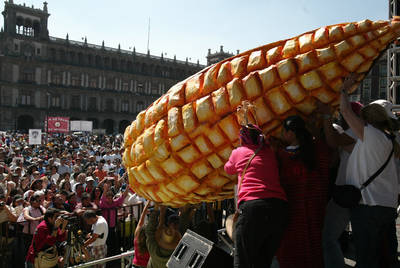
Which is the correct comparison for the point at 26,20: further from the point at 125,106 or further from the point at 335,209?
the point at 335,209

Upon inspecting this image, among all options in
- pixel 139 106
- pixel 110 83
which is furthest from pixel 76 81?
pixel 139 106

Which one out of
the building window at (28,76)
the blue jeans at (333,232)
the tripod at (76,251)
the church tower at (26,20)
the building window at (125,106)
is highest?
the church tower at (26,20)

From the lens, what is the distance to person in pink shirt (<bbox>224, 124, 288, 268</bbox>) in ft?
7.35

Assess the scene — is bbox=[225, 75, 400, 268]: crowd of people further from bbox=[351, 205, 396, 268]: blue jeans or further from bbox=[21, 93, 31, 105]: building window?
bbox=[21, 93, 31, 105]: building window

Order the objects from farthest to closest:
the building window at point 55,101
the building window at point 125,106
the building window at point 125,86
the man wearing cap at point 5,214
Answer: the building window at point 125,86, the building window at point 125,106, the building window at point 55,101, the man wearing cap at point 5,214

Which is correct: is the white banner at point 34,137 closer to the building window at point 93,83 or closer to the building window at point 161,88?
the building window at point 93,83

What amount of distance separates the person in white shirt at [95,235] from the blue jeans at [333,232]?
3705mm

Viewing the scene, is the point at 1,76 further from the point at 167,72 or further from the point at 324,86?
the point at 324,86

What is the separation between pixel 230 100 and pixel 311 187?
0.81 m

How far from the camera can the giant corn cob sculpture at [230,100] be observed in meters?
2.45

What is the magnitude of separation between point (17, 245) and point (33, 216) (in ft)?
1.71

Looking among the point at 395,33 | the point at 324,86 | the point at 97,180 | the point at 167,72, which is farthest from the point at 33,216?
the point at 167,72


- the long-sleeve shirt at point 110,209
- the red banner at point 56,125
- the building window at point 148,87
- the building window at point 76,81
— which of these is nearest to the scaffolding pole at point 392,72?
the long-sleeve shirt at point 110,209

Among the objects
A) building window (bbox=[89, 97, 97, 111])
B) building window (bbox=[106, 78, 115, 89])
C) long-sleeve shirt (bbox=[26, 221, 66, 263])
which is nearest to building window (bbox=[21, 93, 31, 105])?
building window (bbox=[89, 97, 97, 111])
